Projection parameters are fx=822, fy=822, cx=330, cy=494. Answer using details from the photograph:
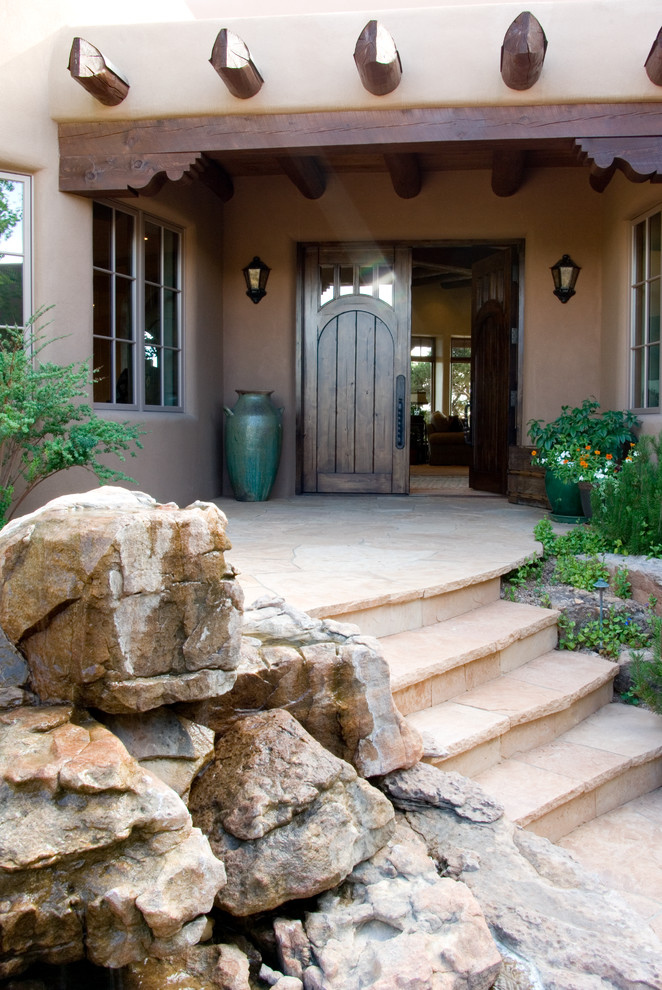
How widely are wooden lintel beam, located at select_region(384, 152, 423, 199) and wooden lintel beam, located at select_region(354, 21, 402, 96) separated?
1164 mm

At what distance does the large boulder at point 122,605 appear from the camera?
6.20 ft

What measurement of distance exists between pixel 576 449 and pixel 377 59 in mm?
2938

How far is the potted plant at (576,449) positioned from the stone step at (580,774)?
230 centimetres

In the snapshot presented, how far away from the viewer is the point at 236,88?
4996 millimetres

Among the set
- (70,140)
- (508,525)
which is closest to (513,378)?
(508,525)

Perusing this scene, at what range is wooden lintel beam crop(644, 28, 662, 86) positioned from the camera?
460 cm

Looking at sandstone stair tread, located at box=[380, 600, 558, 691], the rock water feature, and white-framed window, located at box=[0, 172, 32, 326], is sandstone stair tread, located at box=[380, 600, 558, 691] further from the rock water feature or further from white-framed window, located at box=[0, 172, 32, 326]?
white-framed window, located at box=[0, 172, 32, 326]

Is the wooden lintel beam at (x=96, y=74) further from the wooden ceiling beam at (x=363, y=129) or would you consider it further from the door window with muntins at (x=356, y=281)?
the door window with muntins at (x=356, y=281)

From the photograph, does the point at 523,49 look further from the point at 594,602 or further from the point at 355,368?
the point at 355,368

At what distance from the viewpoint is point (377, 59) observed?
4676mm

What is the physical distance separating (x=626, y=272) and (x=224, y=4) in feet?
16.4

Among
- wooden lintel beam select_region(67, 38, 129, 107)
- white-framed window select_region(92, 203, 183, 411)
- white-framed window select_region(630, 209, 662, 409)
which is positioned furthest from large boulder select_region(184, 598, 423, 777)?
white-framed window select_region(630, 209, 662, 409)

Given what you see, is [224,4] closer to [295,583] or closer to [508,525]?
[508,525]

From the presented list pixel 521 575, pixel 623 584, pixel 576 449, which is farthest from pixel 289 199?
pixel 623 584
